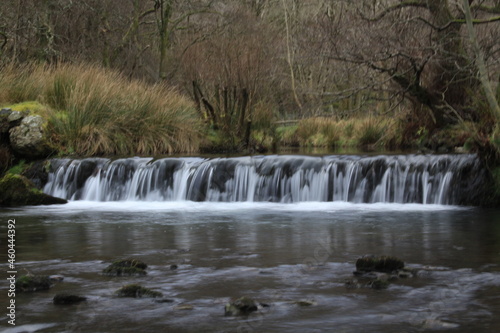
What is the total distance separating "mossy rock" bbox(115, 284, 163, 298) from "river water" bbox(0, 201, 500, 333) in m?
0.07

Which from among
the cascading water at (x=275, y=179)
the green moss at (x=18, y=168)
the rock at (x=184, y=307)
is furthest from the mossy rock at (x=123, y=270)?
the green moss at (x=18, y=168)

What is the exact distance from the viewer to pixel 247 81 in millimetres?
18531

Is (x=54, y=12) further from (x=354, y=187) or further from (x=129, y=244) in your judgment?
(x=129, y=244)

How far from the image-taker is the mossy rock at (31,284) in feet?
16.5

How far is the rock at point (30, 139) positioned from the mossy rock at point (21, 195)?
188 centimetres

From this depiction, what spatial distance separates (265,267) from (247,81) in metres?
13.0

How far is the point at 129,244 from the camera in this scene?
740 cm

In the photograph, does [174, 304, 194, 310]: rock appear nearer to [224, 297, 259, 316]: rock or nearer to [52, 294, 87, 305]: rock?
[224, 297, 259, 316]: rock

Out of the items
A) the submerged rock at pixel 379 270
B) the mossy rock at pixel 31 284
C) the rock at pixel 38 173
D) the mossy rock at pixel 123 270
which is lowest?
the mossy rock at pixel 31 284

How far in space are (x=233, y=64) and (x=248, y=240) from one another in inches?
450

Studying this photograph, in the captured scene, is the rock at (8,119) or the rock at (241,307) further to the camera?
the rock at (8,119)

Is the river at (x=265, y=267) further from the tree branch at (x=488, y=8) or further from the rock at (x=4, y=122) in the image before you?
the tree branch at (x=488, y=8)

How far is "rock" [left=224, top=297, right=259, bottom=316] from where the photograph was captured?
172 inches

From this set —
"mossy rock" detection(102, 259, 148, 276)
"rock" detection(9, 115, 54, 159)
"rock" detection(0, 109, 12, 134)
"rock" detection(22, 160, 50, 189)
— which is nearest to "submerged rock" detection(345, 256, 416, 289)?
"mossy rock" detection(102, 259, 148, 276)
